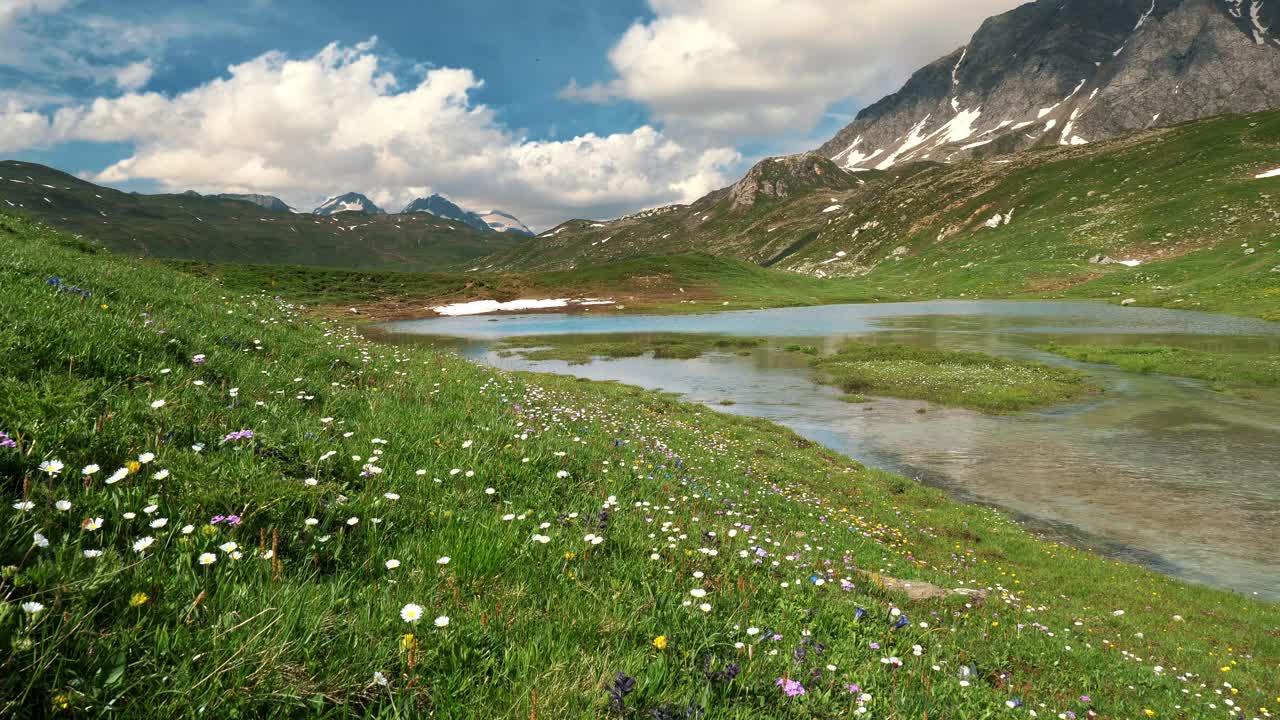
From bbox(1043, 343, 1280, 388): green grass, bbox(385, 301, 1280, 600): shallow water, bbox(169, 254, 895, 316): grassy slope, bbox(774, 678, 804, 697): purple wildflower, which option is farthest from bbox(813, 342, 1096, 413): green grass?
bbox(169, 254, 895, 316): grassy slope

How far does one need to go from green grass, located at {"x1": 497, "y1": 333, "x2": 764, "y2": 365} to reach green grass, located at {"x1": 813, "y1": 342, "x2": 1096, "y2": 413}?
1446 cm

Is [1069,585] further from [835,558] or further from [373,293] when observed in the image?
[373,293]

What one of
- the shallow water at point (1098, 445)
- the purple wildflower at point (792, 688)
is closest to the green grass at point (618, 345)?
the shallow water at point (1098, 445)

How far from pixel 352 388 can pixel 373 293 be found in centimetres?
12826

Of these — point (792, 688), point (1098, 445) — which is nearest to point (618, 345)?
point (1098, 445)

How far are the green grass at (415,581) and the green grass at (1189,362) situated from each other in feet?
120

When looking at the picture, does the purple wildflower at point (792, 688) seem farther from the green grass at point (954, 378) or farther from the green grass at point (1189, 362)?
A: the green grass at point (1189, 362)

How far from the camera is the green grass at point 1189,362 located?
3725 cm

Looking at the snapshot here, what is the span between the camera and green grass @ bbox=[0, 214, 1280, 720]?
277 cm

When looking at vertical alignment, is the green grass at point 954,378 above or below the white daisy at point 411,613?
below

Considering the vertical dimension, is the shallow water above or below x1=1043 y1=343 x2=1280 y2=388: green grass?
below

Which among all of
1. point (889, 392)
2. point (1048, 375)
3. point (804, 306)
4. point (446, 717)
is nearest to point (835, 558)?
point (446, 717)

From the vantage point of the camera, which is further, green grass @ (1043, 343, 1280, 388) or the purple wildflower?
green grass @ (1043, 343, 1280, 388)

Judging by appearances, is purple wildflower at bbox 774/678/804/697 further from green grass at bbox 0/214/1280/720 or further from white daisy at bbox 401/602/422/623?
white daisy at bbox 401/602/422/623
